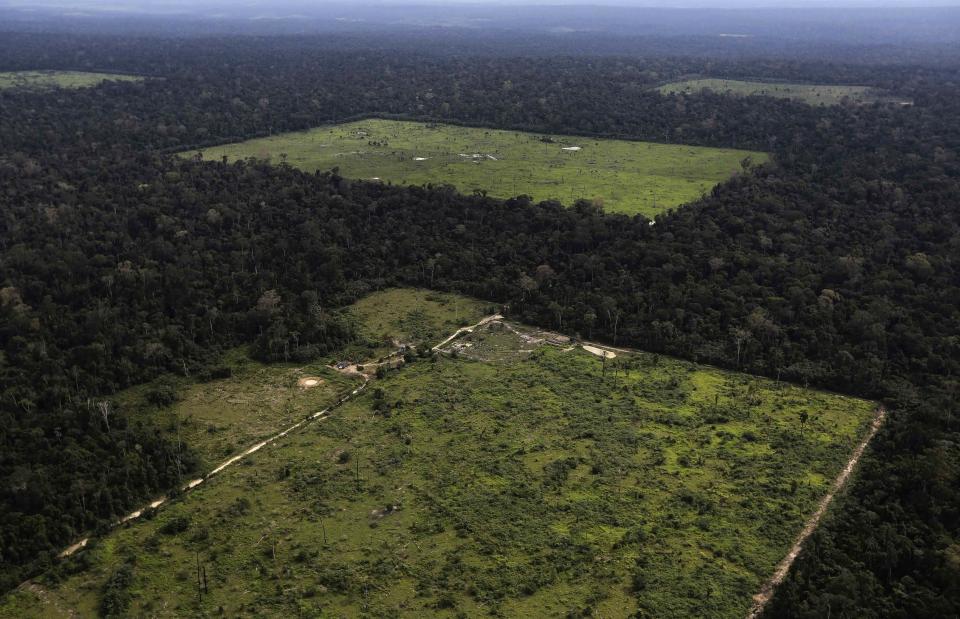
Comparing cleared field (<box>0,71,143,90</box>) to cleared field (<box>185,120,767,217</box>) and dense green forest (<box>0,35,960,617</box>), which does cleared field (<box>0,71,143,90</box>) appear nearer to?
dense green forest (<box>0,35,960,617</box>)

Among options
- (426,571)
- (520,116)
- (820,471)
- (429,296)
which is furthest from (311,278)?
(520,116)

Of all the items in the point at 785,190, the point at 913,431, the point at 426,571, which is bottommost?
the point at 426,571

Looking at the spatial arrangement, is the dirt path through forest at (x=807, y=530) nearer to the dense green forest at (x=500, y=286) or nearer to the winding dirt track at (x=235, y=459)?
the dense green forest at (x=500, y=286)

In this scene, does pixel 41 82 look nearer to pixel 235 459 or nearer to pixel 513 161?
pixel 513 161

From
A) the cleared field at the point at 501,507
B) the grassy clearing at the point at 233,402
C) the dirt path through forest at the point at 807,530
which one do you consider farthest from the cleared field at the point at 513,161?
the grassy clearing at the point at 233,402

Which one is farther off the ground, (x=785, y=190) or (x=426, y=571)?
(x=785, y=190)

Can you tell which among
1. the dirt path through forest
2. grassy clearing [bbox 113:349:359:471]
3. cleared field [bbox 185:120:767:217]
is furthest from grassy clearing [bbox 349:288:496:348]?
the dirt path through forest

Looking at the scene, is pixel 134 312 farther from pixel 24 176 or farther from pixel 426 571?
pixel 24 176
